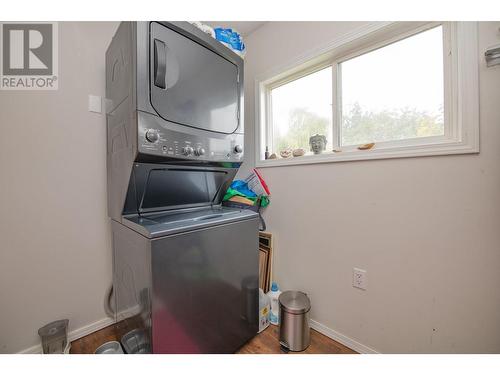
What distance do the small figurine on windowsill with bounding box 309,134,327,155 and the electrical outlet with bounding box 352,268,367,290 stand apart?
0.90 metres

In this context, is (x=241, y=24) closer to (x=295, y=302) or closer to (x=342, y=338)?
(x=295, y=302)

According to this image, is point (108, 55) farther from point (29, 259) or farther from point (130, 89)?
point (29, 259)

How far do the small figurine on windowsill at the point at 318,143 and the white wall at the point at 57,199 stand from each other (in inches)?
64.9

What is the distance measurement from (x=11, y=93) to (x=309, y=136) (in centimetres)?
207

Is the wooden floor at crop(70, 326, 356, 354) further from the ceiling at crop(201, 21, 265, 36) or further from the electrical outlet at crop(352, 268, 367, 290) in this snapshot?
the ceiling at crop(201, 21, 265, 36)

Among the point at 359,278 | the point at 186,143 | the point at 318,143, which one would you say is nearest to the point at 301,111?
the point at 318,143

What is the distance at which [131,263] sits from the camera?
1.16 m

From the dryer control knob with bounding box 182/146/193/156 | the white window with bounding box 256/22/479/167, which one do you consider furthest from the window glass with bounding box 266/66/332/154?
the dryer control knob with bounding box 182/146/193/156

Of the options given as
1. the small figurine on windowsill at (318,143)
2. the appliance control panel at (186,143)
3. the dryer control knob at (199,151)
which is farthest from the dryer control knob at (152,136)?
the small figurine on windowsill at (318,143)

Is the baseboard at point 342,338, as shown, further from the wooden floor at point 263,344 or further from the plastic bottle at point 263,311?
the plastic bottle at point 263,311

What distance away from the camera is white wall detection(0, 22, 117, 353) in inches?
48.6

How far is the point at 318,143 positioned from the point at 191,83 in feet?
3.37

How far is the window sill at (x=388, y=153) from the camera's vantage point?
101 cm
